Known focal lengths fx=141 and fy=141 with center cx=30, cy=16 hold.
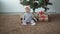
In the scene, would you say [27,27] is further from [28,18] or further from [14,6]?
[14,6]

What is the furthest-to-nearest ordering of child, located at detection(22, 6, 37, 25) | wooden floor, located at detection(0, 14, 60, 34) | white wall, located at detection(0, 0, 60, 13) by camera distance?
white wall, located at detection(0, 0, 60, 13) → child, located at detection(22, 6, 37, 25) → wooden floor, located at detection(0, 14, 60, 34)

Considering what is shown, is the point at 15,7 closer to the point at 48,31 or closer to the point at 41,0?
the point at 41,0

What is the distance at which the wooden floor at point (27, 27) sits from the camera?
80.7 inches

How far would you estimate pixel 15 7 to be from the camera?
2945 mm

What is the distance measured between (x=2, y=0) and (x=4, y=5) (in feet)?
0.37

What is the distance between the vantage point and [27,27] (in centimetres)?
217

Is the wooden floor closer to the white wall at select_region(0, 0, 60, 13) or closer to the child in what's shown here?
the child

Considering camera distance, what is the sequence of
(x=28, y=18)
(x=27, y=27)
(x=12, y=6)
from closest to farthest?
(x=27, y=27)
(x=28, y=18)
(x=12, y=6)

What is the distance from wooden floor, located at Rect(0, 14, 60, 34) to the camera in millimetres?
2049

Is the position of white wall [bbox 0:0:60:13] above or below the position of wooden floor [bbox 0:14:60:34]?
above

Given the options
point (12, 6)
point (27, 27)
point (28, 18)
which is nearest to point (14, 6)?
point (12, 6)

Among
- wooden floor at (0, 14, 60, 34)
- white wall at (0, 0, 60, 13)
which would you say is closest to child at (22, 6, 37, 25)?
wooden floor at (0, 14, 60, 34)

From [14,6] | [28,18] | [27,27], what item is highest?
[14,6]

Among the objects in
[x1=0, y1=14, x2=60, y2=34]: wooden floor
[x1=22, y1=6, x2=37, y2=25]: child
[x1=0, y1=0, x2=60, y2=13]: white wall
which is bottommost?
[x1=0, y1=14, x2=60, y2=34]: wooden floor
